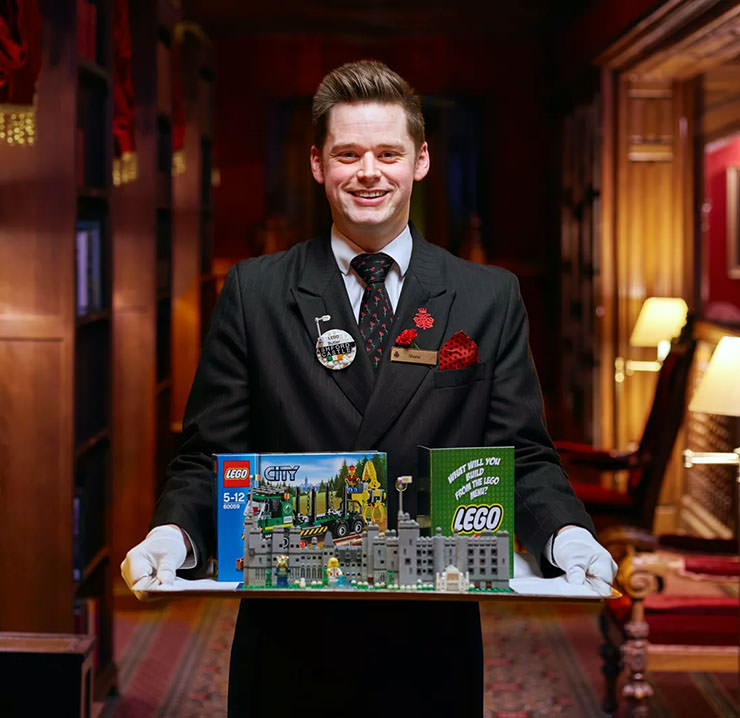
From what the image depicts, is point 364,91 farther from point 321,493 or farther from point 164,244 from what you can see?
point 164,244

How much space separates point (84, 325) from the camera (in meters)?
4.07

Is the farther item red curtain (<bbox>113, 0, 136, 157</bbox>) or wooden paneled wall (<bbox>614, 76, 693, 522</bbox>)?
wooden paneled wall (<bbox>614, 76, 693, 522</bbox>)

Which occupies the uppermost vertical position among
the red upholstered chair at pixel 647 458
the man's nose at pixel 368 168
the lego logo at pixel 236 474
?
the man's nose at pixel 368 168

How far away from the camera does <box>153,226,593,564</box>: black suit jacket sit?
72.2 inches

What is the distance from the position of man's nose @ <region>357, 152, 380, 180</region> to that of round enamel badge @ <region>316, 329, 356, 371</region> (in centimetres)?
25

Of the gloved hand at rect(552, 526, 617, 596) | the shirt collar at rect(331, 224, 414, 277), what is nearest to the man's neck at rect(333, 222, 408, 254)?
the shirt collar at rect(331, 224, 414, 277)

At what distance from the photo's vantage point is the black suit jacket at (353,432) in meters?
1.84

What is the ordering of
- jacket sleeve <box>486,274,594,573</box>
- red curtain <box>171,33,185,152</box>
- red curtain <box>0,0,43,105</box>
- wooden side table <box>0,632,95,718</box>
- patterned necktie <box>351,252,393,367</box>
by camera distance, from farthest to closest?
red curtain <box>171,33,185,152</box>, red curtain <box>0,0,43,105</box>, wooden side table <box>0,632,95,718</box>, patterned necktie <box>351,252,393,367</box>, jacket sleeve <box>486,274,594,573</box>

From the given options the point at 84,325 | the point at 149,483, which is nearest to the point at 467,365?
the point at 84,325

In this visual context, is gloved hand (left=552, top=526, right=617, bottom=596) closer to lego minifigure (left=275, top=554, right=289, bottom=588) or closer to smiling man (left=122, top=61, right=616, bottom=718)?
smiling man (left=122, top=61, right=616, bottom=718)

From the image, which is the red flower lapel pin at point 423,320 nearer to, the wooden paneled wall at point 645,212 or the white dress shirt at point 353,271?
the white dress shirt at point 353,271

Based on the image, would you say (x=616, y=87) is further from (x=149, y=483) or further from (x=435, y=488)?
(x=435, y=488)

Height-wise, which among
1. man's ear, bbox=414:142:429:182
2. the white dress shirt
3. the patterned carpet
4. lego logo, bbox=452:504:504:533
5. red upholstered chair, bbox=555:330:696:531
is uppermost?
man's ear, bbox=414:142:429:182

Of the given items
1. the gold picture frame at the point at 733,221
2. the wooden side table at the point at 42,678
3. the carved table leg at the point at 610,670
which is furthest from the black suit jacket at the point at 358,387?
the gold picture frame at the point at 733,221
